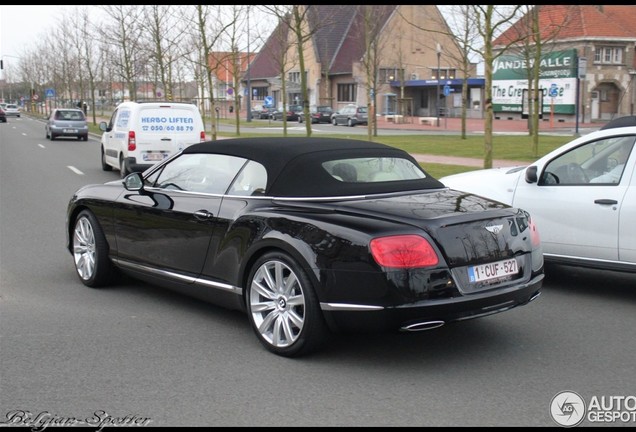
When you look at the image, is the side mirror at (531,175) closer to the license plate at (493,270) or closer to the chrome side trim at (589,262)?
the chrome side trim at (589,262)

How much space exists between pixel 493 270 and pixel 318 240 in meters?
1.16

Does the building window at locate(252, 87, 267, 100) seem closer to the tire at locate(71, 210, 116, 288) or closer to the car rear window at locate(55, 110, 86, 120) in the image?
the car rear window at locate(55, 110, 86, 120)

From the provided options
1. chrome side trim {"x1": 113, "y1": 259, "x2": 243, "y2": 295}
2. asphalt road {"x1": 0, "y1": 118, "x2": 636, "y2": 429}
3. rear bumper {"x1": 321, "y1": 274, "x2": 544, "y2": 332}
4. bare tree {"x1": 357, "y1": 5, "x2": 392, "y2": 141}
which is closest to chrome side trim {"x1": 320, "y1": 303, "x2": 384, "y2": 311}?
rear bumper {"x1": 321, "y1": 274, "x2": 544, "y2": 332}

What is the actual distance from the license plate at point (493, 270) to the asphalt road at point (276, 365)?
55 centimetres

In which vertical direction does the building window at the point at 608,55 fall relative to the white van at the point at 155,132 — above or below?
above

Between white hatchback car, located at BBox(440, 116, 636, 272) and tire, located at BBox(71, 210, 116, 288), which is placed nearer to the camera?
white hatchback car, located at BBox(440, 116, 636, 272)

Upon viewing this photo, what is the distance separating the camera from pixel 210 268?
5.64 metres

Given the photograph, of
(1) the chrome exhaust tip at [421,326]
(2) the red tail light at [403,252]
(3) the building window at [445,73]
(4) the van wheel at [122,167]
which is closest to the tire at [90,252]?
(2) the red tail light at [403,252]

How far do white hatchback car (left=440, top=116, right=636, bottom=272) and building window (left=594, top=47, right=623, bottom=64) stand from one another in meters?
48.2

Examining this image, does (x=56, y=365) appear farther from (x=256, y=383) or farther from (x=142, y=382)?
(x=256, y=383)

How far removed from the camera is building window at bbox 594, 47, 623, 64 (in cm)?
5194

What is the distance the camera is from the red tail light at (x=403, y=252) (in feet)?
15.1

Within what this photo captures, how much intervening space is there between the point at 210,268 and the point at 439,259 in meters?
1.81

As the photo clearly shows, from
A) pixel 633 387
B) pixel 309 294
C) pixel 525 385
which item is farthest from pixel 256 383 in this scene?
pixel 633 387
